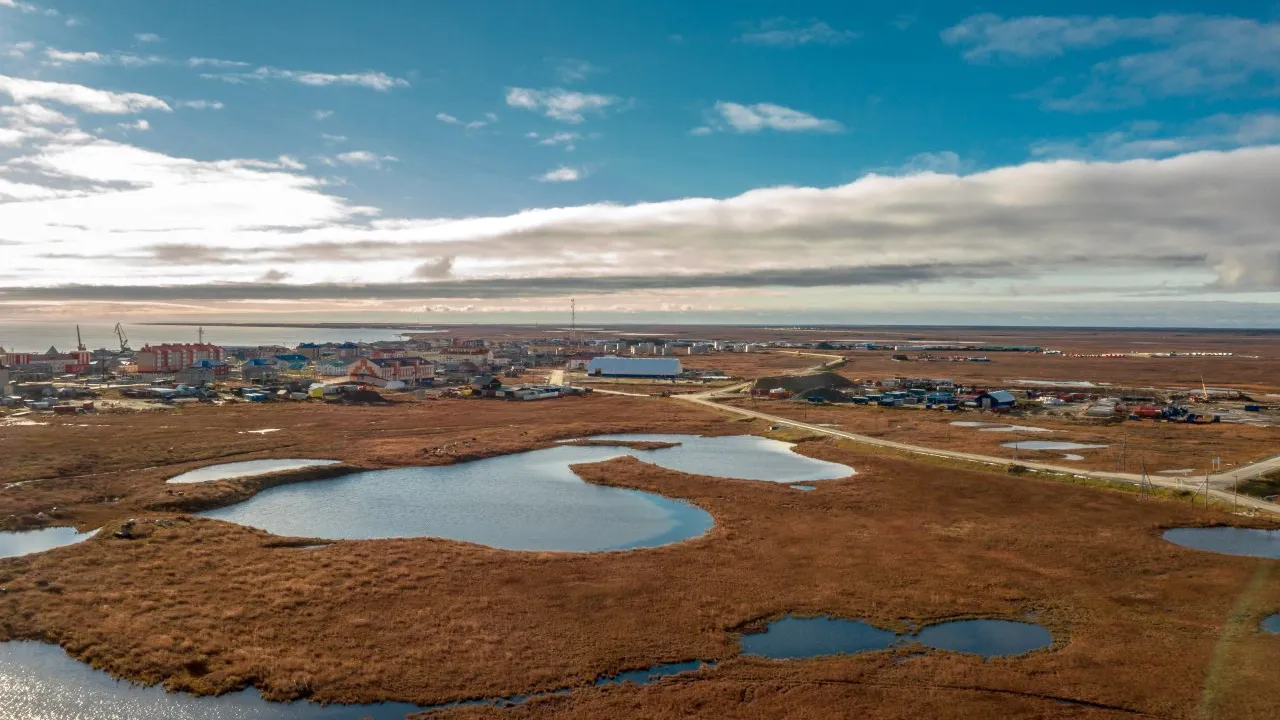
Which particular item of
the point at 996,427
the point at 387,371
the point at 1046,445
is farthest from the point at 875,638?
the point at 387,371

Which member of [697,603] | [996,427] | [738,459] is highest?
[996,427]

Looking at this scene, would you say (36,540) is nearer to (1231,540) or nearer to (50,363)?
(1231,540)

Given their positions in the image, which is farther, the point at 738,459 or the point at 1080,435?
the point at 1080,435

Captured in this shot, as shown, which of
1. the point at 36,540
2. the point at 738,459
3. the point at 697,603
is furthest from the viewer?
the point at 738,459

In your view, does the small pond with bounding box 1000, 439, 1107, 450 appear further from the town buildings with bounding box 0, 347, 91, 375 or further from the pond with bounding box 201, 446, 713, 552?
the town buildings with bounding box 0, 347, 91, 375

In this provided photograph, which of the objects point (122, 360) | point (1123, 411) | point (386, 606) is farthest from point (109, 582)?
point (122, 360)

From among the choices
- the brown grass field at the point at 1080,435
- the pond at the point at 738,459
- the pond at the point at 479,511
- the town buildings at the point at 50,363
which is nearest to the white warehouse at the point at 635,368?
the brown grass field at the point at 1080,435

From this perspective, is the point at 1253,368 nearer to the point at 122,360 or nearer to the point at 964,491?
the point at 964,491

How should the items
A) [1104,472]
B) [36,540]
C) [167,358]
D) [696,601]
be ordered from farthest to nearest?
[167,358]
[1104,472]
[36,540]
[696,601]
